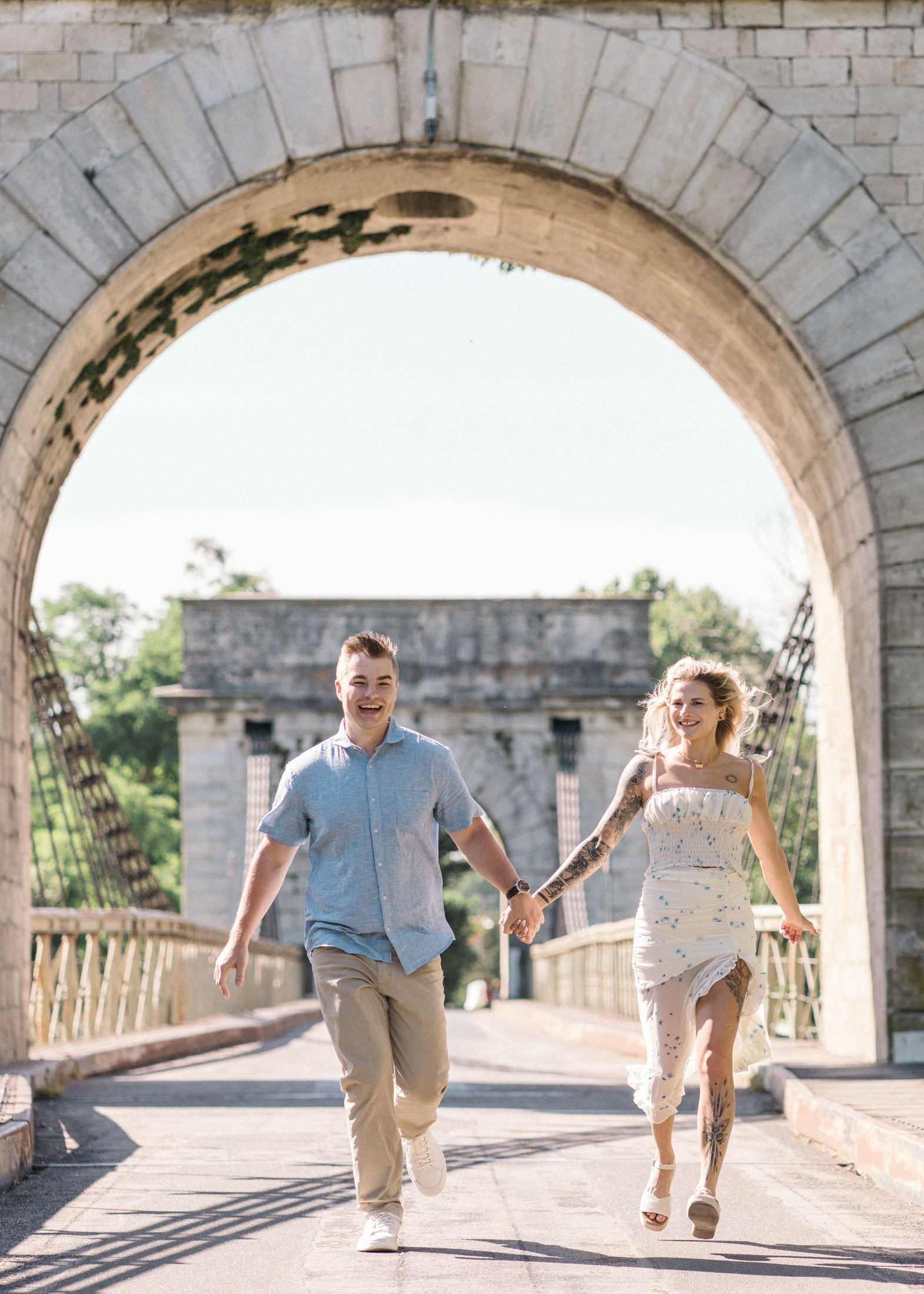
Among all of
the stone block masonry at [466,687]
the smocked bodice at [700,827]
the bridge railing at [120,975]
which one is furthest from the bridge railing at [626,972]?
the bridge railing at [120,975]

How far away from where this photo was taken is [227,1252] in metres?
4.04

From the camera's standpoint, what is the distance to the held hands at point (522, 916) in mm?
4211

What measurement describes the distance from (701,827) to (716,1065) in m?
0.63

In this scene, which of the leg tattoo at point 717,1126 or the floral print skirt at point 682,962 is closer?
the leg tattoo at point 717,1126

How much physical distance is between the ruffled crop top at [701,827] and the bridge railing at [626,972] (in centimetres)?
176

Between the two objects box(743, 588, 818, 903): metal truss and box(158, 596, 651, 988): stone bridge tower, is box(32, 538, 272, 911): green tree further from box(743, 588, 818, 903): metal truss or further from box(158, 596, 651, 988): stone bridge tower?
box(743, 588, 818, 903): metal truss

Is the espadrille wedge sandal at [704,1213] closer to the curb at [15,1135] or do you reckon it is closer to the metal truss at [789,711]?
the curb at [15,1135]

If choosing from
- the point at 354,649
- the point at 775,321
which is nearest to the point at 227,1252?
the point at 354,649

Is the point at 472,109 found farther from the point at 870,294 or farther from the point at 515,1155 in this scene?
the point at 515,1155

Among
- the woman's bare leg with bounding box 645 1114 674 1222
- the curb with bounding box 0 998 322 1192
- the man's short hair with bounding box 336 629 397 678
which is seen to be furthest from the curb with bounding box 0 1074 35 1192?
the woman's bare leg with bounding box 645 1114 674 1222

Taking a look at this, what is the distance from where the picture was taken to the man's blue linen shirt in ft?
13.4

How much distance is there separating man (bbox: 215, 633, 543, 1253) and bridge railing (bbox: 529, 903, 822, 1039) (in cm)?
214

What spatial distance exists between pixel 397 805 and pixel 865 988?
15.7ft

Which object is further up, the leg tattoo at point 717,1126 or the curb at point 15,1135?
the leg tattoo at point 717,1126
